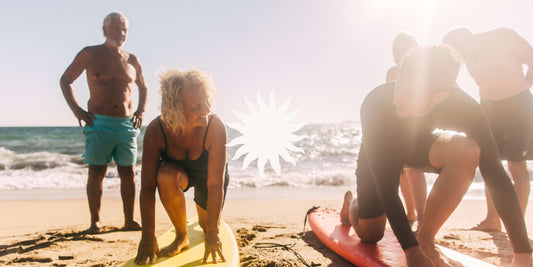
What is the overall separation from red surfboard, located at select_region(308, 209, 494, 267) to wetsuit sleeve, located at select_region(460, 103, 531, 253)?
1.16ft

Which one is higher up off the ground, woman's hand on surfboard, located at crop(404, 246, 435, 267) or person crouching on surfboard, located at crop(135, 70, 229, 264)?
person crouching on surfboard, located at crop(135, 70, 229, 264)

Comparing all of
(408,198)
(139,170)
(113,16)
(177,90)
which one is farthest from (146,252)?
(139,170)

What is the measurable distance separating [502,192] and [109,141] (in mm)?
3431

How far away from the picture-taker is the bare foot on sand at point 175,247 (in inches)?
92.7

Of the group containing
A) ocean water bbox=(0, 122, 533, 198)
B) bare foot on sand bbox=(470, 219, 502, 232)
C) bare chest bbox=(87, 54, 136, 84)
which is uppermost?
bare chest bbox=(87, 54, 136, 84)

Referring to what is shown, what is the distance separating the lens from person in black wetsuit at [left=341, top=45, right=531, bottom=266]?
197cm

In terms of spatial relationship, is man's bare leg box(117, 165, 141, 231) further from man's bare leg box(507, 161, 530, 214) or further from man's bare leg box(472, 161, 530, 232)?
man's bare leg box(507, 161, 530, 214)

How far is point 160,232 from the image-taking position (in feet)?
11.9

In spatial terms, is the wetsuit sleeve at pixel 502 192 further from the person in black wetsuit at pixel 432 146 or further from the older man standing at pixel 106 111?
the older man standing at pixel 106 111

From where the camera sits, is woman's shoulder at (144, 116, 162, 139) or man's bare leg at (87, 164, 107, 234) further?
man's bare leg at (87, 164, 107, 234)

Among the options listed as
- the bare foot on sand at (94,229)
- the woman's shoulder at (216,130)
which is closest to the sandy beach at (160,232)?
the bare foot on sand at (94,229)

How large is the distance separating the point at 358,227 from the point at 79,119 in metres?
2.90

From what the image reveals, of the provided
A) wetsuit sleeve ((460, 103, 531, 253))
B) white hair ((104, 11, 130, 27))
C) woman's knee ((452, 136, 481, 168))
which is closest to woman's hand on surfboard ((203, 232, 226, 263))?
woman's knee ((452, 136, 481, 168))

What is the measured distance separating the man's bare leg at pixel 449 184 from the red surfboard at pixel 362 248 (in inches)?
8.4
